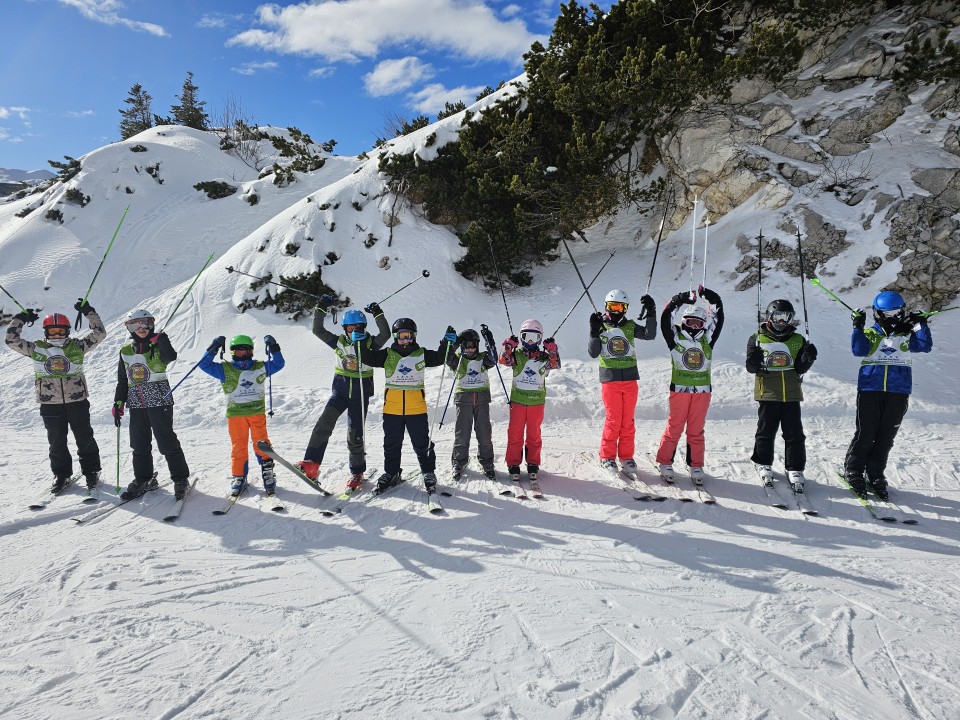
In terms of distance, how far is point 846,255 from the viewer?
33.5ft

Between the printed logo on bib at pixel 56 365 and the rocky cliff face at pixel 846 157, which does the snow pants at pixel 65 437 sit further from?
the rocky cliff face at pixel 846 157

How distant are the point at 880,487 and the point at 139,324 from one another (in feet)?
26.6

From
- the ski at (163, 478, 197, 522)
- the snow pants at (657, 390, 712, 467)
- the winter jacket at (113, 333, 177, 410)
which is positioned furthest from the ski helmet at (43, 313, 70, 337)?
the snow pants at (657, 390, 712, 467)

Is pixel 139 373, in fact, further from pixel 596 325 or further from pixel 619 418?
pixel 619 418

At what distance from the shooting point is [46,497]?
5.59 meters

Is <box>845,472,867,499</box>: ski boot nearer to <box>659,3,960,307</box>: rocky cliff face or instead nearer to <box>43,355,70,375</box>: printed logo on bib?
<box>659,3,960,307</box>: rocky cliff face

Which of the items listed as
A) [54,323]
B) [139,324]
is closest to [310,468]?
[139,324]

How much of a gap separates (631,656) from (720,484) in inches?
124

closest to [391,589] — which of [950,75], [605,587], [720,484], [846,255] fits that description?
[605,587]

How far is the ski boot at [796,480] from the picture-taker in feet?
16.8

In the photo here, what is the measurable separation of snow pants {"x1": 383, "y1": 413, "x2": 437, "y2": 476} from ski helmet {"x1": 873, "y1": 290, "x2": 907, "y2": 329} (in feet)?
15.8

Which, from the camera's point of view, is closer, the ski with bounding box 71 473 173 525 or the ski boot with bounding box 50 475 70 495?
the ski with bounding box 71 473 173 525

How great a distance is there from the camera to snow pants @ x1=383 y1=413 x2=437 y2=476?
5.46 metres

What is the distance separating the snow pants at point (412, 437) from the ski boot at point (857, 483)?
4382 millimetres
